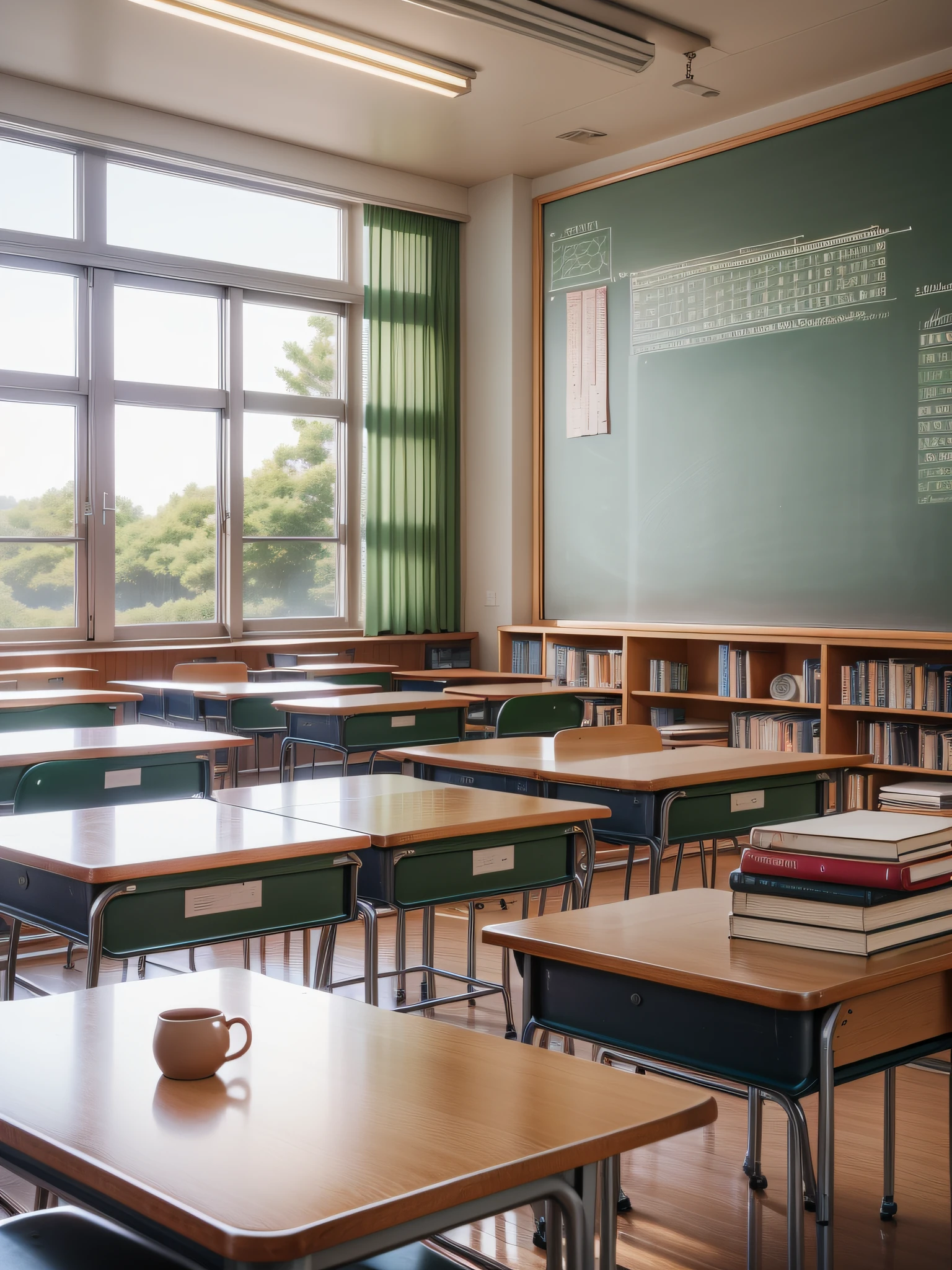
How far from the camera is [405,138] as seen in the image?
7195 mm

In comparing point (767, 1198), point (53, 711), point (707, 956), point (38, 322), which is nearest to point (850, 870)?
point (707, 956)

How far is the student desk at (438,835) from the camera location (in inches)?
94.6

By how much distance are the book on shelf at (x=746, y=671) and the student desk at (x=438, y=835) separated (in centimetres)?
361

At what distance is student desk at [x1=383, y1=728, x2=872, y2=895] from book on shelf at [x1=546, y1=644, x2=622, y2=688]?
326cm

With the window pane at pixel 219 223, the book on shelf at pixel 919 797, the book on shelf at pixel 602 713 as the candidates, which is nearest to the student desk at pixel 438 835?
the book on shelf at pixel 919 797

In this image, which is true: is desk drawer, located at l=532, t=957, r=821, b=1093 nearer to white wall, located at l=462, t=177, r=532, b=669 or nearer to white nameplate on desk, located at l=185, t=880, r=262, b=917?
white nameplate on desk, located at l=185, t=880, r=262, b=917

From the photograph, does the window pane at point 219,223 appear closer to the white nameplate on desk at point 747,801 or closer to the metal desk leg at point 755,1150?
the white nameplate on desk at point 747,801

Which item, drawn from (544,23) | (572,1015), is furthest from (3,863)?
(544,23)

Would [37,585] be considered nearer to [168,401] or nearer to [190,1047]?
[168,401]

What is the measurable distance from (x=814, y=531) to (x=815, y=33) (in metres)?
2.27

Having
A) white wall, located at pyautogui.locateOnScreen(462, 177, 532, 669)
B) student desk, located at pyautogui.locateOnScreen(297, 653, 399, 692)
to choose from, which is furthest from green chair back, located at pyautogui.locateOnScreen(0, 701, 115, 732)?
white wall, located at pyautogui.locateOnScreen(462, 177, 532, 669)

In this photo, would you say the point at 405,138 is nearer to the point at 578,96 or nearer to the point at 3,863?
the point at 578,96

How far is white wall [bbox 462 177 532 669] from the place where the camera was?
7.83 metres

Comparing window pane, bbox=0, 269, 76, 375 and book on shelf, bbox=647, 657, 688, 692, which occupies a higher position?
window pane, bbox=0, 269, 76, 375
